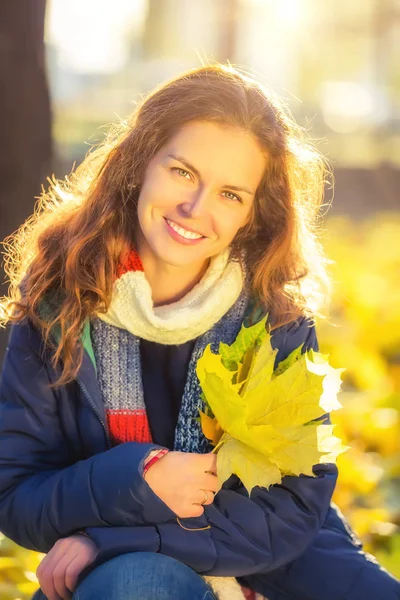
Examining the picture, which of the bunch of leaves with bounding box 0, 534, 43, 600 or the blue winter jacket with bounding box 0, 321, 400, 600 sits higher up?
the blue winter jacket with bounding box 0, 321, 400, 600

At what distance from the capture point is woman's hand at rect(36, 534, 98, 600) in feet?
6.98

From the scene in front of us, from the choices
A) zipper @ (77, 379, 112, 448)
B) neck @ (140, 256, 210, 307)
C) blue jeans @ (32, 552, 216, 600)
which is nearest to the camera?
blue jeans @ (32, 552, 216, 600)

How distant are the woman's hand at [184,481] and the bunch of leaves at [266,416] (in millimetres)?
61

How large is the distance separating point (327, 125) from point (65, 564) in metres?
13.9

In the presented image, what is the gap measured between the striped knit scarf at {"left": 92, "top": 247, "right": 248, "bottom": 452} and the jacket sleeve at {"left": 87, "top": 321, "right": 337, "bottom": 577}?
8.3 inches

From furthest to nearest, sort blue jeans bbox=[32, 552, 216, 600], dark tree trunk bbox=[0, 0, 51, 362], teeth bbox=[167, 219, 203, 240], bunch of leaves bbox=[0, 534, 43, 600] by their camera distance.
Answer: dark tree trunk bbox=[0, 0, 51, 362] → bunch of leaves bbox=[0, 534, 43, 600] → teeth bbox=[167, 219, 203, 240] → blue jeans bbox=[32, 552, 216, 600]

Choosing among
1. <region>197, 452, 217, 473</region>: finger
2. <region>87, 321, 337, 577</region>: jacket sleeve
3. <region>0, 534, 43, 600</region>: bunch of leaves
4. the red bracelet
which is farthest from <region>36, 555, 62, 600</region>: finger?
<region>0, 534, 43, 600</region>: bunch of leaves

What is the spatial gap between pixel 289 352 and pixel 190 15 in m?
20.9

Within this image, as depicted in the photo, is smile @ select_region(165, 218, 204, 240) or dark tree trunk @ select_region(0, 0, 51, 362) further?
dark tree trunk @ select_region(0, 0, 51, 362)

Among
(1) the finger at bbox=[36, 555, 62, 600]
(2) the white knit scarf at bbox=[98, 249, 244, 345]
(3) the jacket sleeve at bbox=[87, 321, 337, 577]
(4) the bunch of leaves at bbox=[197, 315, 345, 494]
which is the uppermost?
(2) the white knit scarf at bbox=[98, 249, 244, 345]

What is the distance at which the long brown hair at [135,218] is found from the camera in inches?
96.9

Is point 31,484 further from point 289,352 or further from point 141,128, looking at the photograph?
point 141,128

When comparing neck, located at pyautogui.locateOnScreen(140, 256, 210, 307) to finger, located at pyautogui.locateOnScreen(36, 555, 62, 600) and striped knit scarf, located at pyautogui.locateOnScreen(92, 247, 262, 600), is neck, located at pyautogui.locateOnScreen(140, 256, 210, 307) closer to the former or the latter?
striped knit scarf, located at pyautogui.locateOnScreen(92, 247, 262, 600)

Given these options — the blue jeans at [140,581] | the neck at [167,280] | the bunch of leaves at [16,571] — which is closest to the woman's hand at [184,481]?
the blue jeans at [140,581]
